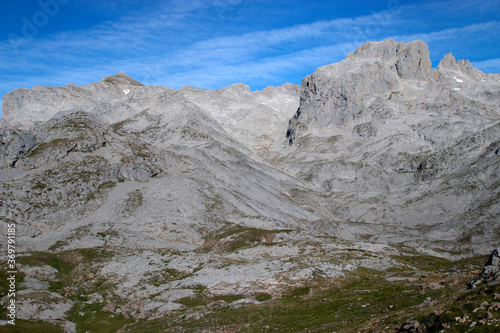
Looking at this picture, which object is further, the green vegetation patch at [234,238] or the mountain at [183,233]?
the green vegetation patch at [234,238]

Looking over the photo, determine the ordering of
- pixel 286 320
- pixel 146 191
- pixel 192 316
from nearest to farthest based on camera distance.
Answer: pixel 286 320
pixel 192 316
pixel 146 191

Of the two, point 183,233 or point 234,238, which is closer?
point 234,238

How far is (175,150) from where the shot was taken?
194 metres

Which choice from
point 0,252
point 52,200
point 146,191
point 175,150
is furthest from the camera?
point 175,150

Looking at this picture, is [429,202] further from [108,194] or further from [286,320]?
[286,320]

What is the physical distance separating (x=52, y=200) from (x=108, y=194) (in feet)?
54.3

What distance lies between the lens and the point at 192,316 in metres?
54.4

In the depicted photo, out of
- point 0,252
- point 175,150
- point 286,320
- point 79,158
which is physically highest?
point 175,150

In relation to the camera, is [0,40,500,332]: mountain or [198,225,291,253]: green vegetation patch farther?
[198,225,291,253]: green vegetation patch

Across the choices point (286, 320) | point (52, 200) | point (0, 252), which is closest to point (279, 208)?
point (52, 200)

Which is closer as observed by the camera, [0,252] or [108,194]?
[0,252]

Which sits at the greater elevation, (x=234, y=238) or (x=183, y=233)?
(x=183, y=233)

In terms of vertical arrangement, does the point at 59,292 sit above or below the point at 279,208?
below

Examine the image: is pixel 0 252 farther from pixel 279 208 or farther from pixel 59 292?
pixel 279 208
